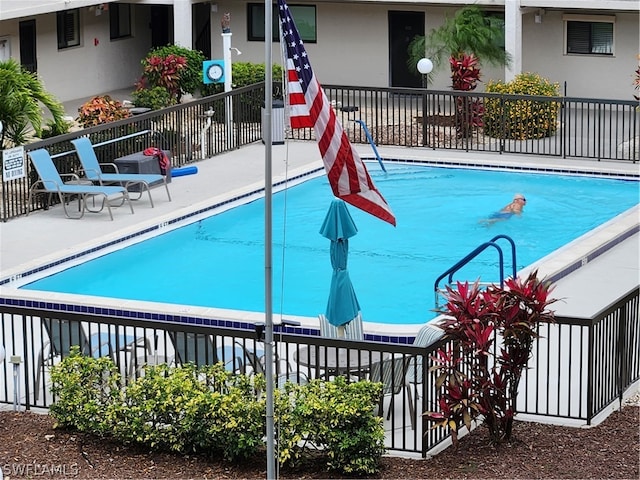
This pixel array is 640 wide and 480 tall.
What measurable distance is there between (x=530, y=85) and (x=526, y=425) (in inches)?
589

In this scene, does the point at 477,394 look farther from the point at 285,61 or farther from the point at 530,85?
the point at 530,85

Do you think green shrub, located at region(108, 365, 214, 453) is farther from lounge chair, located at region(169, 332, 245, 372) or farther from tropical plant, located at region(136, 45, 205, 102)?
tropical plant, located at region(136, 45, 205, 102)

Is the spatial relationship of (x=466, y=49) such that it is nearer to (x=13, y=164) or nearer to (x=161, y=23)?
(x=161, y=23)

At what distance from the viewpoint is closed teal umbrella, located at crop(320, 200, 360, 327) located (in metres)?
12.5

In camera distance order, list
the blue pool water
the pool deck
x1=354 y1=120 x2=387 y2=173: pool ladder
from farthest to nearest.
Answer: x1=354 y1=120 x2=387 y2=173: pool ladder
the blue pool water
the pool deck

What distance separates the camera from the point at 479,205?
2112 cm

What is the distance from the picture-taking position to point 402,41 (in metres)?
31.0

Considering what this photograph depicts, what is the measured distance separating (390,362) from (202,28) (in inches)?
927

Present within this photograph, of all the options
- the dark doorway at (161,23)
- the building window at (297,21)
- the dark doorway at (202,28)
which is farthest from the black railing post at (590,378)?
the dark doorway at (161,23)

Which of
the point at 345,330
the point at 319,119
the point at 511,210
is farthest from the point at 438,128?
the point at 319,119

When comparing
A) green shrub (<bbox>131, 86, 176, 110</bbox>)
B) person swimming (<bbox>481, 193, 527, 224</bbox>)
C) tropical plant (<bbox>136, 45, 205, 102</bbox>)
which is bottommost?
person swimming (<bbox>481, 193, 527, 224</bbox>)

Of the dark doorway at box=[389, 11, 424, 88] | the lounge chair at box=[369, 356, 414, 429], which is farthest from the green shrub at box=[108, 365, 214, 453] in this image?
the dark doorway at box=[389, 11, 424, 88]

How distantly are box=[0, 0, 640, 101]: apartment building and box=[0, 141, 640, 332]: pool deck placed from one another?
16.0 ft

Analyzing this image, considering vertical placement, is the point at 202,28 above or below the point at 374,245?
above
